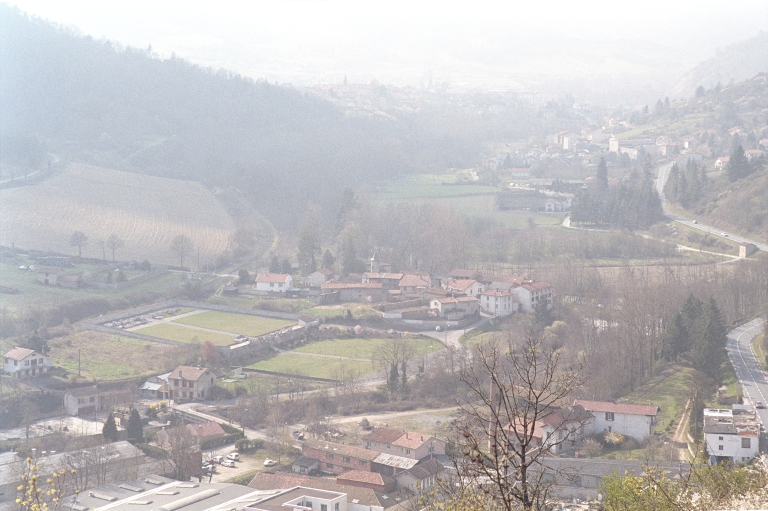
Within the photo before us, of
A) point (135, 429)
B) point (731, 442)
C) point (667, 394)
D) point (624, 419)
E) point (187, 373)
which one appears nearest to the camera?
point (731, 442)

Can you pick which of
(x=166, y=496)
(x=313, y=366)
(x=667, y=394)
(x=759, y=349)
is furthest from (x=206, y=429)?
(x=759, y=349)

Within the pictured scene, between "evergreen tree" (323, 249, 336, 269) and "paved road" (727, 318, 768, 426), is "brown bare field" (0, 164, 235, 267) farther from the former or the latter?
"paved road" (727, 318, 768, 426)

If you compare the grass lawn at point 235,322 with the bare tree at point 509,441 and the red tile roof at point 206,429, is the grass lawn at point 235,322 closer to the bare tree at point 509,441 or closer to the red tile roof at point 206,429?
the red tile roof at point 206,429

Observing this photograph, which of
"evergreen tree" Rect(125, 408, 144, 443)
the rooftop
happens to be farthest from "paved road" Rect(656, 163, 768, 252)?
"evergreen tree" Rect(125, 408, 144, 443)

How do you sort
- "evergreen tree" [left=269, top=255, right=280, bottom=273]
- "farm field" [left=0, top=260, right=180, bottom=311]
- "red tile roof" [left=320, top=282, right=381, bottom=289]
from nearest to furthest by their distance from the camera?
1. "farm field" [left=0, top=260, right=180, bottom=311]
2. "red tile roof" [left=320, top=282, right=381, bottom=289]
3. "evergreen tree" [left=269, top=255, right=280, bottom=273]

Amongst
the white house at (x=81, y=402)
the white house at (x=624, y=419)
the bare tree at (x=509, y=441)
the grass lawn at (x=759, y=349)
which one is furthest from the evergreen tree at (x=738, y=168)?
the bare tree at (x=509, y=441)

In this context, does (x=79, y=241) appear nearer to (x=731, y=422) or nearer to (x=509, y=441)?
(x=731, y=422)
